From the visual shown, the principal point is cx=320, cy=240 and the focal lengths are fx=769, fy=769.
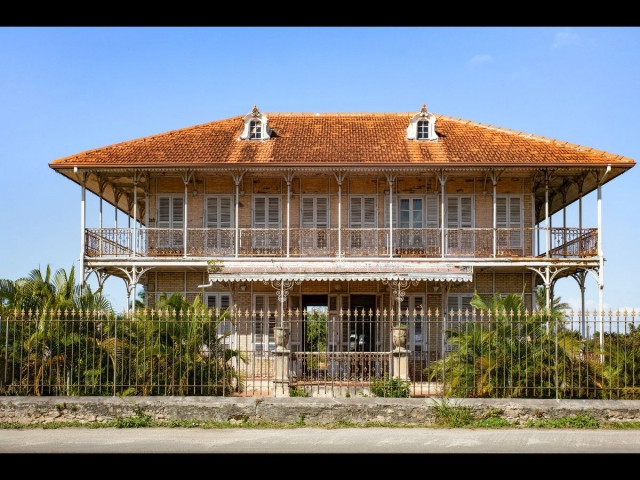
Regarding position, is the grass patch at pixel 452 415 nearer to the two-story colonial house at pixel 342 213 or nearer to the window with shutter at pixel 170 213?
the two-story colonial house at pixel 342 213

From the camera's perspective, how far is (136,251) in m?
21.8

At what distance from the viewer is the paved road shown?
10.2 m

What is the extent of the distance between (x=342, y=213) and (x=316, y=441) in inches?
512

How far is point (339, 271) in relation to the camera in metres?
20.1

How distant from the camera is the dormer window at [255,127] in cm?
2384

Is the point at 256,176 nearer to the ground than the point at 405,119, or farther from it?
nearer to the ground

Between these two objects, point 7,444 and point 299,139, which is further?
point 299,139

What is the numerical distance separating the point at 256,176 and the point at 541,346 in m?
12.1

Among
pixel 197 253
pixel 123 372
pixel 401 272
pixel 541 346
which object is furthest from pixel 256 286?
pixel 541 346

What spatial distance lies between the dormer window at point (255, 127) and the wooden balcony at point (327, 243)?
314cm

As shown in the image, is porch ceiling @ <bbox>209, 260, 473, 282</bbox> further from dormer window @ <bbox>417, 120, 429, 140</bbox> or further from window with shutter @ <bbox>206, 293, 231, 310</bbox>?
dormer window @ <bbox>417, 120, 429, 140</bbox>

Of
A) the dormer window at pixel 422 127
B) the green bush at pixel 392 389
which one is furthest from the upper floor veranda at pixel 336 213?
the green bush at pixel 392 389

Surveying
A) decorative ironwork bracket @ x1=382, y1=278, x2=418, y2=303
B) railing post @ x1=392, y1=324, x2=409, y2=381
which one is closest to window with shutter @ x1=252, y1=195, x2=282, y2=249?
decorative ironwork bracket @ x1=382, y1=278, x2=418, y2=303
